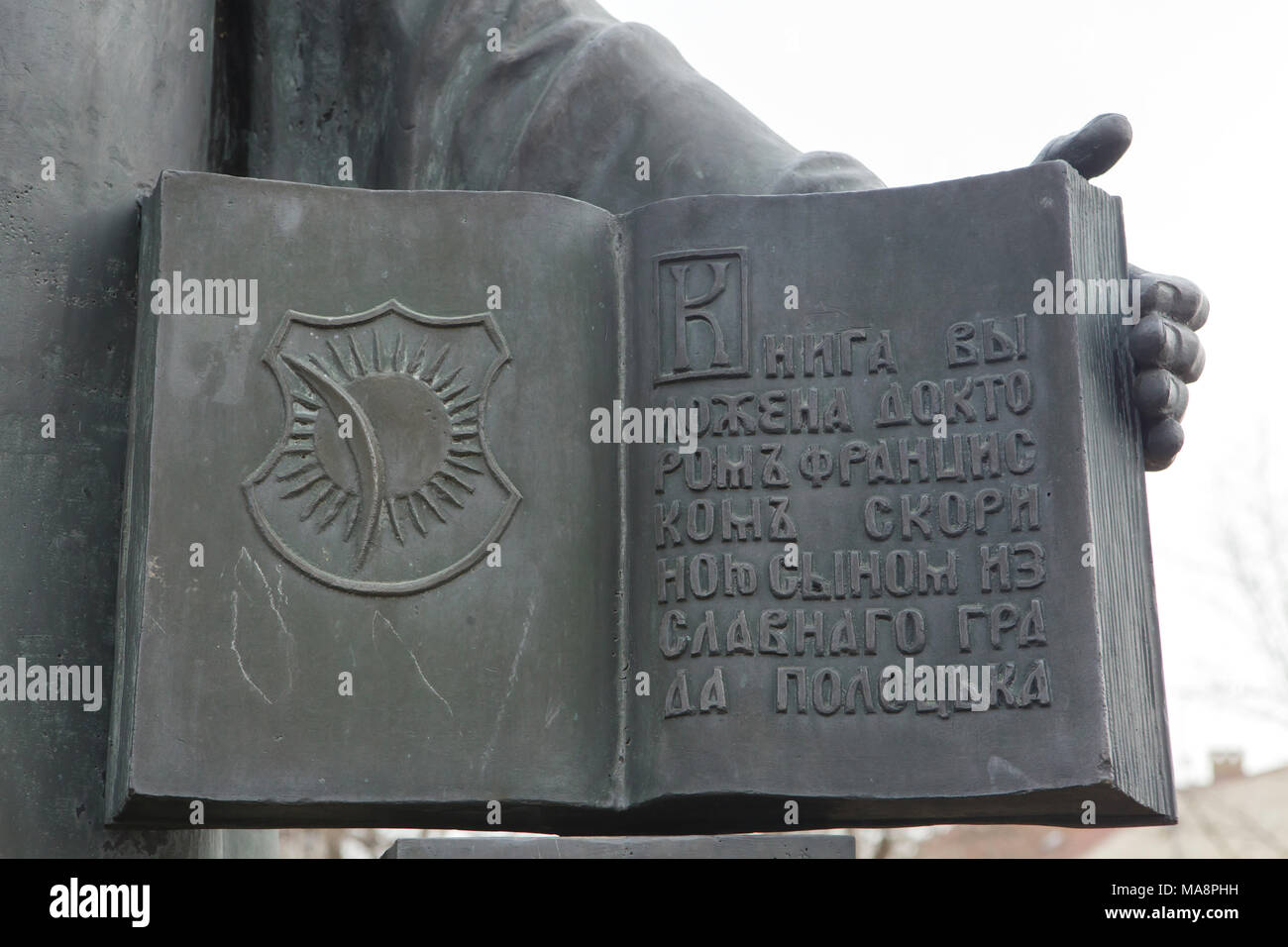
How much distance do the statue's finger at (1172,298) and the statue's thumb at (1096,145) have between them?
24 centimetres

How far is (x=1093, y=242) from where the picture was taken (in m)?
3.61

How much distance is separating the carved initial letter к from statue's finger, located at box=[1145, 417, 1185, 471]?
85 centimetres

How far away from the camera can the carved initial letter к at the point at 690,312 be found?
3.57 m

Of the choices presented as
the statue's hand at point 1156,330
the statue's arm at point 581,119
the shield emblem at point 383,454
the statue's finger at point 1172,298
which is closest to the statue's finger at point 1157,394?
the statue's hand at point 1156,330

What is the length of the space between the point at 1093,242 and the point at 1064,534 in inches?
24.5

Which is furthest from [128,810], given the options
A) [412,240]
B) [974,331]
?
[974,331]

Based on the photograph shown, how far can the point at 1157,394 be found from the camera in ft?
11.6

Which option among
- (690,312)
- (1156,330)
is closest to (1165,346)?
(1156,330)

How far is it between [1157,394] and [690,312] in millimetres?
905

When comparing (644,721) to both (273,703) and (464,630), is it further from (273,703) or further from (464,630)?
(273,703)

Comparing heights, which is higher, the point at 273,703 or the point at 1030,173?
the point at 1030,173

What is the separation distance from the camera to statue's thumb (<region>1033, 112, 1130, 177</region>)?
141 inches

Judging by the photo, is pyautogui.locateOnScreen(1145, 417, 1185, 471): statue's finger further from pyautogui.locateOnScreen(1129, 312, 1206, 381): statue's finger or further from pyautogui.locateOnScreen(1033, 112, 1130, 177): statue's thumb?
pyautogui.locateOnScreen(1033, 112, 1130, 177): statue's thumb

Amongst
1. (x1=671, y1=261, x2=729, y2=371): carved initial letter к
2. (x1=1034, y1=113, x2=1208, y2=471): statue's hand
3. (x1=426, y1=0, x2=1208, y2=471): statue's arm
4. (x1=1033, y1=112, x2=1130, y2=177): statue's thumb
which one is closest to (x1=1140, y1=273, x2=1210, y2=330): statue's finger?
(x1=1034, y1=113, x2=1208, y2=471): statue's hand
